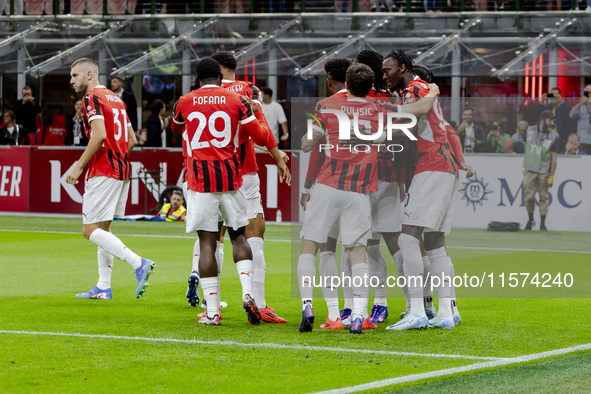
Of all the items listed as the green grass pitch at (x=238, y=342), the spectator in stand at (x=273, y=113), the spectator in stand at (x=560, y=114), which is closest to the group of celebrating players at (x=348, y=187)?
the green grass pitch at (x=238, y=342)

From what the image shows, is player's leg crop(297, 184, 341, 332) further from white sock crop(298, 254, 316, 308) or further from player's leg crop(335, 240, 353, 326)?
player's leg crop(335, 240, 353, 326)

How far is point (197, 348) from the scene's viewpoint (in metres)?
7.41

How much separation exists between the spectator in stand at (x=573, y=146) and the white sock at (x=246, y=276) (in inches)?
361

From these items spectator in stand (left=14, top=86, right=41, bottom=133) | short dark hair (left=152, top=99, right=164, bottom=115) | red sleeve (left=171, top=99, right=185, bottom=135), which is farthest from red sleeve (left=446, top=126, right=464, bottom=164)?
spectator in stand (left=14, top=86, right=41, bottom=133)

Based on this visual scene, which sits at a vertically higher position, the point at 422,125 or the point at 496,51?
the point at 496,51

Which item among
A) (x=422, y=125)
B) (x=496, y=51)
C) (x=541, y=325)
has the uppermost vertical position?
(x=496, y=51)

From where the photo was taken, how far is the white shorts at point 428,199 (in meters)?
8.24

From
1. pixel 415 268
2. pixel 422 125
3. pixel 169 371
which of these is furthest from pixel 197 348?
pixel 422 125

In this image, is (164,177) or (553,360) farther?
(164,177)

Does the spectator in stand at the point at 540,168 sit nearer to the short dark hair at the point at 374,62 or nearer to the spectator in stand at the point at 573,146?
the spectator in stand at the point at 573,146

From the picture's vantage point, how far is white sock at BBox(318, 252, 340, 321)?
8.27 m

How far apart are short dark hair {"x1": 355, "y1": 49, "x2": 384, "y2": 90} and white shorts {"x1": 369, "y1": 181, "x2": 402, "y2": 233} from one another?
0.81m

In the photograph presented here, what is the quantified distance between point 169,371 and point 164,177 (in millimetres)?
14761

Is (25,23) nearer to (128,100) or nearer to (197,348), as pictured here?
(128,100)
